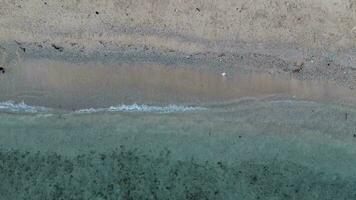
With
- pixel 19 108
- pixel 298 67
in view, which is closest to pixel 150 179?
pixel 19 108

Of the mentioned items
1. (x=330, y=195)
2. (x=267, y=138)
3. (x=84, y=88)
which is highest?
(x=84, y=88)

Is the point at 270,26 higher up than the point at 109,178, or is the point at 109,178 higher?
the point at 270,26

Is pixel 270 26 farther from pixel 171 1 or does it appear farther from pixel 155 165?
pixel 155 165

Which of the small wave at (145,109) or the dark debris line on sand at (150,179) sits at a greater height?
the small wave at (145,109)

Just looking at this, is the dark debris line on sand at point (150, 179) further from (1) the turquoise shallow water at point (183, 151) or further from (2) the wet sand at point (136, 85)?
(2) the wet sand at point (136, 85)

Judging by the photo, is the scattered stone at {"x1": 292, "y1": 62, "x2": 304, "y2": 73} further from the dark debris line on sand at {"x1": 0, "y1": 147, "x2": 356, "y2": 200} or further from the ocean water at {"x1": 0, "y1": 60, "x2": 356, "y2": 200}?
the dark debris line on sand at {"x1": 0, "y1": 147, "x2": 356, "y2": 200}

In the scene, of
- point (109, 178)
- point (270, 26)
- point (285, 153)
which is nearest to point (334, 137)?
point (285, 153)

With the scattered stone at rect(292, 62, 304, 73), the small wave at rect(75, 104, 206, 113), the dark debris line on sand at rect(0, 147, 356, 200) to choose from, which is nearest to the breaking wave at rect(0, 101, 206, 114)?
the small wave at rect(75, 104, 206, 113)

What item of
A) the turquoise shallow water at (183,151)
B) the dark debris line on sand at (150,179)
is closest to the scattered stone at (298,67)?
the turquoise shallow water at (183,151)

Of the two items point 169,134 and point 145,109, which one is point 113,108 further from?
point 169,134
